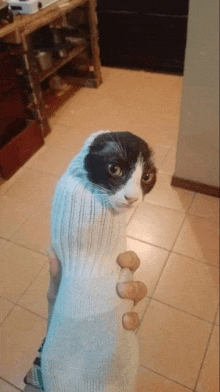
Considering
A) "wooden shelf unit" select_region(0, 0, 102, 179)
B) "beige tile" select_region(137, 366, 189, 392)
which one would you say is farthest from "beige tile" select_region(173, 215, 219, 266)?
"wooden shelf unit" select_region(0, 0, 102, 179)

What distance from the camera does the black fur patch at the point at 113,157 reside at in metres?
0.30

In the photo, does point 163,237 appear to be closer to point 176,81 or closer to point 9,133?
point 9,133

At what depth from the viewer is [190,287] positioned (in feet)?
3.65

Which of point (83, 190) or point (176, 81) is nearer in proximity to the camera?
point (83, 190)

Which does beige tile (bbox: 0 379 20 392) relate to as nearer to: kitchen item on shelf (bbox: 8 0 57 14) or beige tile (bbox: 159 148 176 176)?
beige tile (bbox: 159 148 176 176)

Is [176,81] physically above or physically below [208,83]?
below

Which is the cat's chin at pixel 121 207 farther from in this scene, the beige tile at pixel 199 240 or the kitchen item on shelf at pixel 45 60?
the kitchen item on shelf at pixel 45 60

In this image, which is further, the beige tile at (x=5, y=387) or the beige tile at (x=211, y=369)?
the beige tile at (x=211, y=369)

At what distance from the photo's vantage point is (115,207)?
313 mm

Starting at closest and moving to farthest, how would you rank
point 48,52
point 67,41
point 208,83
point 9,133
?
1. point 208,83
2. point 9,133
3. point 48,52
4. point 67,41

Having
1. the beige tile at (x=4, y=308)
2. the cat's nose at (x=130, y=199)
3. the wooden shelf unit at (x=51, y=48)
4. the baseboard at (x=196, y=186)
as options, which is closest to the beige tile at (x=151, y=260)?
the baseboard at (x=196, y=186)

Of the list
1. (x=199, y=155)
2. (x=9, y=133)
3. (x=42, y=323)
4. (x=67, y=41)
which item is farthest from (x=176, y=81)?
(x=42, y=323)

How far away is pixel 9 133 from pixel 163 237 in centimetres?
86

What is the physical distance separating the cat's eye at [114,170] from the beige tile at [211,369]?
32.9 inches
